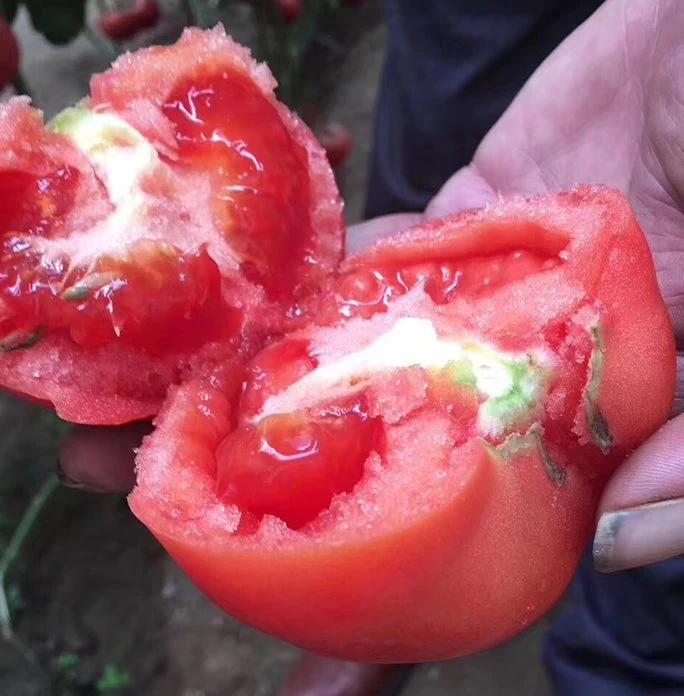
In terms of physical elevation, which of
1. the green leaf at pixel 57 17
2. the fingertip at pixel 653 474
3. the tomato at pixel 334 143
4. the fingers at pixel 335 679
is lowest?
the fingers at pixel 335 679

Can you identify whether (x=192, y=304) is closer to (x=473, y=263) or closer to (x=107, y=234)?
(x=107, y=234)

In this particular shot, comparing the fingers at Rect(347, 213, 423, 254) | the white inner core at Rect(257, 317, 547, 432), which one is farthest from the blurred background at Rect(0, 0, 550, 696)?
the white inner core at Rect(257, 317, 547, 432)

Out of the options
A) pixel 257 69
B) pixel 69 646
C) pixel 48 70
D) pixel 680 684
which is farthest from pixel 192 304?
pixel 48 70

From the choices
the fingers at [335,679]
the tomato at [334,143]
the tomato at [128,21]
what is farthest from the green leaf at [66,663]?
the tomato at [128,21]

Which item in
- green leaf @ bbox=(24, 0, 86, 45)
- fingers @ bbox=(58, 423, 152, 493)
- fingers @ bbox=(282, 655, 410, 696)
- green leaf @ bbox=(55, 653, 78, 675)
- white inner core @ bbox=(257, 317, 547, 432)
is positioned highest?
green leaf @ bbox=(24, 0, 86, 45)

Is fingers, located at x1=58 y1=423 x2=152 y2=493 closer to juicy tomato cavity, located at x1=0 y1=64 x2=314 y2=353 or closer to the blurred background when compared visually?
juicy tomato cavity, located at x1=0 y1=64 x2=314 y2=353

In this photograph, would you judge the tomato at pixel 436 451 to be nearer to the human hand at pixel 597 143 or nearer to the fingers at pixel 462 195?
the human hand at pixel 597 143
